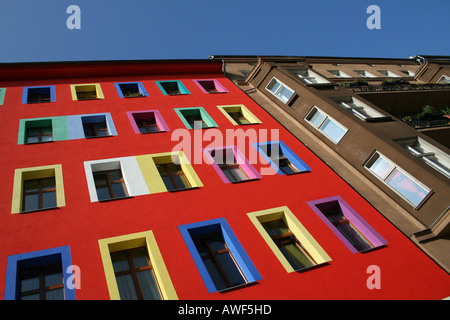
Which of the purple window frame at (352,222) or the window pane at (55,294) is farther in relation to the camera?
the purple window frame at (352,222)

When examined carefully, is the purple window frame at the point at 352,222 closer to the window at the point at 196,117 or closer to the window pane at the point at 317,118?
the window pane at the point at 317,118

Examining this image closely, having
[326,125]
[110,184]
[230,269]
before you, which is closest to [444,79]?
[326,125]

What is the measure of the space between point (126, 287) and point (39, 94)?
13.3m

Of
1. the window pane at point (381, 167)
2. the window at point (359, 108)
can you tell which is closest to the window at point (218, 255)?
the window pane at point (381, 167)

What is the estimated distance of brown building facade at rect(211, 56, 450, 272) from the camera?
1282 centimetres

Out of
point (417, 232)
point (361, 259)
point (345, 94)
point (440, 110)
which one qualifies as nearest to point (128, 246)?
point (361, 259)

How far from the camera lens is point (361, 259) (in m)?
11.0

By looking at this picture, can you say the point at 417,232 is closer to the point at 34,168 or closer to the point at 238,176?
the point at 238,176

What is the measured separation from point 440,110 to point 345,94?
893 centimetres

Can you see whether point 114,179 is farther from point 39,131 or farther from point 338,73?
point 338,73

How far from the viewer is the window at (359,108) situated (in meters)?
17.4

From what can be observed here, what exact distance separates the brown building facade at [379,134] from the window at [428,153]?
35 millimetres

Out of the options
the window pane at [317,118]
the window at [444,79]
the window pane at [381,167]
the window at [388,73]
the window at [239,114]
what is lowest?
the window pane at [381,167]

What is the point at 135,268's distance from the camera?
9969 millimetres
